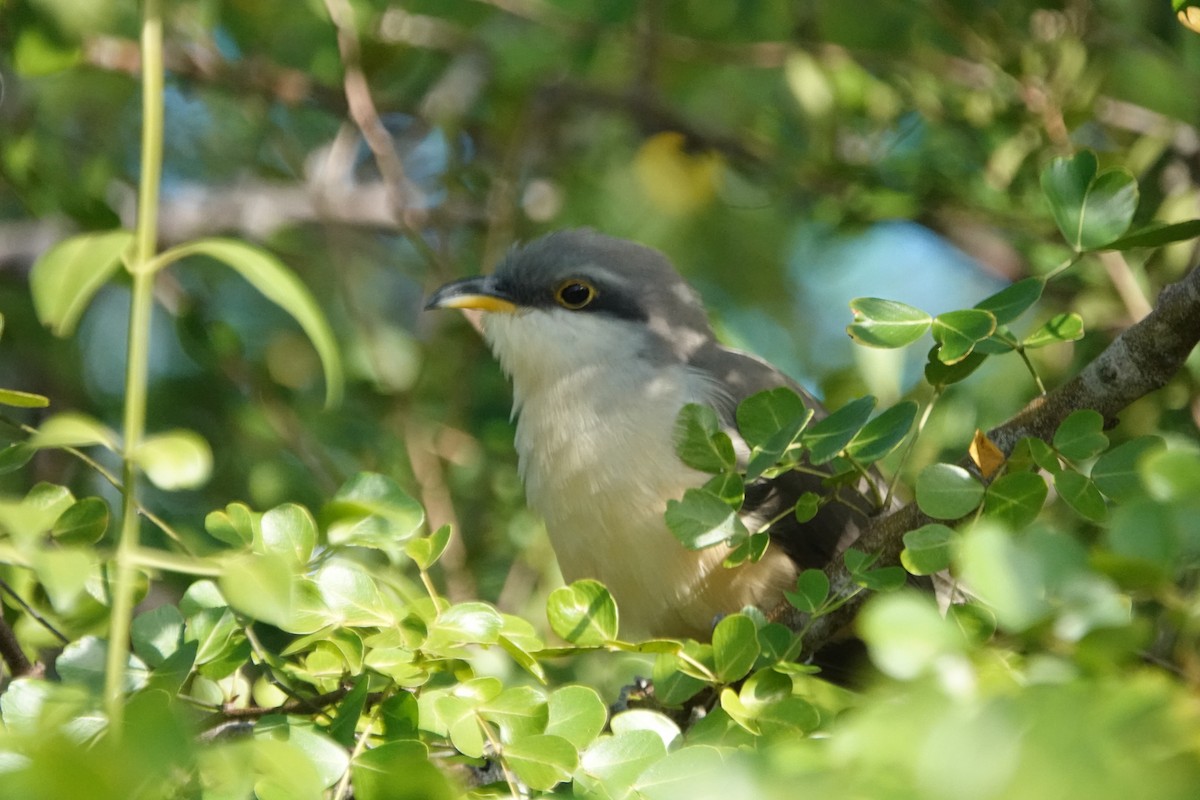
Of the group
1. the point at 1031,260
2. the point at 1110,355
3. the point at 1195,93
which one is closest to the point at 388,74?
the point at 1031,260

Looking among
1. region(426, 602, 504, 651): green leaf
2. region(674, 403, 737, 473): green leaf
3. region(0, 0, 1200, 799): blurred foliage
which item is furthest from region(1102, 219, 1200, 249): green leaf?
region(426, 602, 504, 651): green leaf

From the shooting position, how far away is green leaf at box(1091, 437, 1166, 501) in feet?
7.22

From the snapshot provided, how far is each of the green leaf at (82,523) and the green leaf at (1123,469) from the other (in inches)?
69.8

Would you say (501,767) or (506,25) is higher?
(506,25)

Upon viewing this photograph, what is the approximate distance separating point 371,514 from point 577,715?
515 millimetres

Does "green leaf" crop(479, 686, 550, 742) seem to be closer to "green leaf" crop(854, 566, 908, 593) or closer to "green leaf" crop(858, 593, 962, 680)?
"green leaf" crop(854, 566, 908, 593)

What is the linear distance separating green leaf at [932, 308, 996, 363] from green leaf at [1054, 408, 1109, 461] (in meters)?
0.22

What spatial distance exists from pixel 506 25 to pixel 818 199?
169cm

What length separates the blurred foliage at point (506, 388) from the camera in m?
1.38

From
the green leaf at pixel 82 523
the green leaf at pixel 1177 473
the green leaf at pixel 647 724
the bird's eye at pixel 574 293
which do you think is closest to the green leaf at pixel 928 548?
the green leaf at pixel 647 724

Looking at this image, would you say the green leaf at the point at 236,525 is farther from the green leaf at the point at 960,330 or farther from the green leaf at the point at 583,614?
the green leaf at the point at 960,330

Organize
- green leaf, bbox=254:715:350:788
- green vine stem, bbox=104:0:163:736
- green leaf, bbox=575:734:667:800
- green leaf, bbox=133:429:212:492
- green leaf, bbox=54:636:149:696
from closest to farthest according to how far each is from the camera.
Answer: green vine stem, bbox=104:0:163:736 → green leaf, bbox=133:429:212:492 → green leaf, bbox=254:715:350:788 → green leaf, bbox=575:734:667:800 → green leaf, bbox=54:636:149:696

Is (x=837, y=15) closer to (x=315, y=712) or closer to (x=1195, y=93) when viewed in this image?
(x=1195, y=93)

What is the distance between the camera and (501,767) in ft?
7.47
